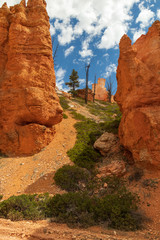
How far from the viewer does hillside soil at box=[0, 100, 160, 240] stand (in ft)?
12.8

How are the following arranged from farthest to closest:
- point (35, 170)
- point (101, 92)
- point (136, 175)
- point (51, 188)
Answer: point (101, 92) → point (35, 170) → point (51, 188) → point (136, 175)

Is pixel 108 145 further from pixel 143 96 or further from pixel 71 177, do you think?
pixel 143 96

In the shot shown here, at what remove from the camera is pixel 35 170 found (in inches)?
347

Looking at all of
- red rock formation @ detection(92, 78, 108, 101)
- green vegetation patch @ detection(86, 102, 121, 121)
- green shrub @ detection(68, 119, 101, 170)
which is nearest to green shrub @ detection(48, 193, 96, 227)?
green shrub @ detection(68, 119, 101, 170)

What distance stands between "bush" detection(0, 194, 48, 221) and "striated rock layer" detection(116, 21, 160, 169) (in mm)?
5070

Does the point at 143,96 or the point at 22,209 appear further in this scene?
the point at 143,96

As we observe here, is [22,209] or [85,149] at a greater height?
[85,149]

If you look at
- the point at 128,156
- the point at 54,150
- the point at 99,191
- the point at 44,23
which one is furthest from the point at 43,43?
the point at 99,191

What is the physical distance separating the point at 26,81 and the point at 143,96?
323 inches

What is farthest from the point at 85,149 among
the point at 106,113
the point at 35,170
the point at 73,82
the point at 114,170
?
the point at 73,82

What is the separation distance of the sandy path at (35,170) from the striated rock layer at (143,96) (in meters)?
4.69

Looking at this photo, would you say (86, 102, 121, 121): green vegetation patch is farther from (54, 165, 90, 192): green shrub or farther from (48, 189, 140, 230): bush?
(48, 189, 140, 230): bush

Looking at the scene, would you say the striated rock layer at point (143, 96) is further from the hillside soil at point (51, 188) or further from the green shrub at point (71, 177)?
the green shrub at point (71, 177)

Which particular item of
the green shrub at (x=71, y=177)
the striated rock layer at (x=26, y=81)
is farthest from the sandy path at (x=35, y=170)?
the striated rock layer at (x=26, y=81)
